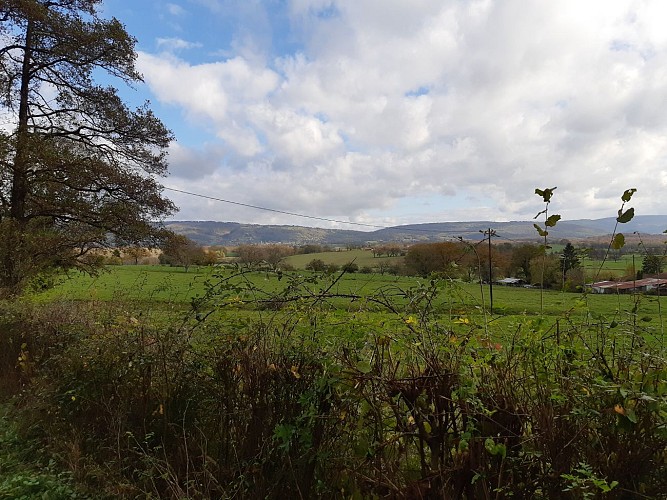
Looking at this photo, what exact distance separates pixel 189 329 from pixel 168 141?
10921 millimetres

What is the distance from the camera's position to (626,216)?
8.17 ft

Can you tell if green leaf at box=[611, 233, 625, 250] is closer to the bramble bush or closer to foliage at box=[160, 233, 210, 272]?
the bramble bush

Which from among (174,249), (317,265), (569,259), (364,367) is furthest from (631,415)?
(174,249)

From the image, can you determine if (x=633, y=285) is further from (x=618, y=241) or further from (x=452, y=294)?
(x=452, y=294)

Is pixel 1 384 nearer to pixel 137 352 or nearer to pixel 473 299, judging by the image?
pixel 137 352

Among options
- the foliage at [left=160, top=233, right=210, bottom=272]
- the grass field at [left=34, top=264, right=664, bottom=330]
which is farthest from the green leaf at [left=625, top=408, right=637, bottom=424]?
the foliage at [left=160, top=233, right=210, bottom=272]

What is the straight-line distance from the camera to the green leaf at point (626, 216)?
2455mm

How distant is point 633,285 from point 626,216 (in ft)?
2.23

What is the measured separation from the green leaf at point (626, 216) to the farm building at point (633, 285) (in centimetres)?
47

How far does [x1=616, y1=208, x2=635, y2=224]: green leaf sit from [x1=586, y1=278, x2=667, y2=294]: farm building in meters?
0.47

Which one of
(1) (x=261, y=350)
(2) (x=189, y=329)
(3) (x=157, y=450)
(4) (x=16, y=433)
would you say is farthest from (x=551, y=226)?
(4) (x=16, y=433)

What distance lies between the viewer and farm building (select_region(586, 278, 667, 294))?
281 centimetres

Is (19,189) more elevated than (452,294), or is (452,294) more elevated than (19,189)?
(19,189)

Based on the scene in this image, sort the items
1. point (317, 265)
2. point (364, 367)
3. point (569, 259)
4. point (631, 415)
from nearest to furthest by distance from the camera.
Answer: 1. point (631, 415)
2. point (364, 367)
3. point (569, 259)
4. point (317, 265)
